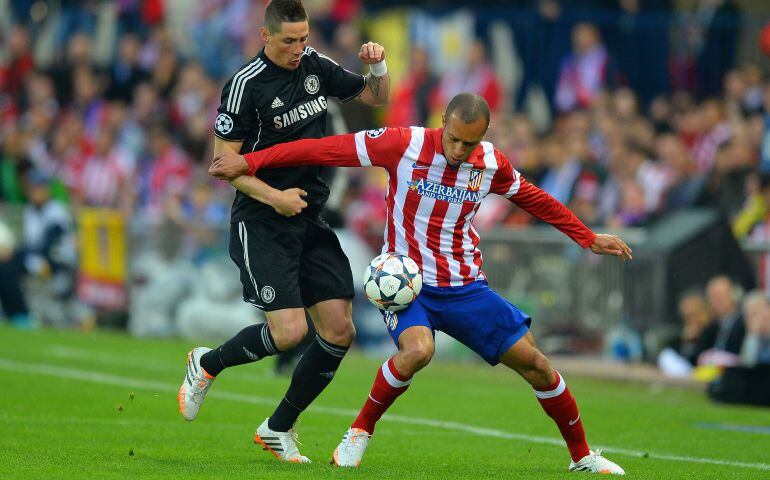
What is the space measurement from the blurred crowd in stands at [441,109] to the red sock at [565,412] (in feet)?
18.5

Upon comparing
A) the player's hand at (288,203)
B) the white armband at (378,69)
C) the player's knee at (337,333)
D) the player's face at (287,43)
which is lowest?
the player's knee at (337,333)

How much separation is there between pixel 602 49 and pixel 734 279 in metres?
4.50

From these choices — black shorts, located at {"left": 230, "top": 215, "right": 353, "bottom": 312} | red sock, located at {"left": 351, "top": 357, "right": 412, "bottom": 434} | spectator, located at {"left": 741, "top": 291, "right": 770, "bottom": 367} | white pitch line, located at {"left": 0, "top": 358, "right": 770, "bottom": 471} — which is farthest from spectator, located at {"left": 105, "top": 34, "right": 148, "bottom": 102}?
red sock, located at {"left": 351, "top": 357, "right": 412, "bottom": 434}

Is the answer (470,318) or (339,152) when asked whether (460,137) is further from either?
(470,318)

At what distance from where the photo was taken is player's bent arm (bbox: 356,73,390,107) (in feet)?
27.3

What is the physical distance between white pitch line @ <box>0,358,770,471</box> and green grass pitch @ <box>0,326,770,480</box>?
0.7 inches

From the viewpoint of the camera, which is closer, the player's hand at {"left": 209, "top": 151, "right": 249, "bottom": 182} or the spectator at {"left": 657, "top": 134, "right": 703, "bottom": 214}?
the player's hand at {"left": 209, "top": 151, "right": 249, "bottom": 182}

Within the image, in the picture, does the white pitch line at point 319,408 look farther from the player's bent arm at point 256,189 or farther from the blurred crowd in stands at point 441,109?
the blurred crowd in stands at point 441,109

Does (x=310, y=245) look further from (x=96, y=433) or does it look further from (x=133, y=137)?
(x=133, y=137)

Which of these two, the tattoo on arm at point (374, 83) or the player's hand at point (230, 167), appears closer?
the player's hand at point (230, 167)

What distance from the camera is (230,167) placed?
7605 millimetres

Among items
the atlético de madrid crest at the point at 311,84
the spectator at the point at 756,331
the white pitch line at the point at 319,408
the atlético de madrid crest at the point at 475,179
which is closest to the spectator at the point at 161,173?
the white pitch line at the point at 319,408

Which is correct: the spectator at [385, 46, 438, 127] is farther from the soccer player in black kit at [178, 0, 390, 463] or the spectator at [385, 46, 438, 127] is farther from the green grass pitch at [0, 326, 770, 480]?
the soccer player in black kit at [178, 0, 390, 463]

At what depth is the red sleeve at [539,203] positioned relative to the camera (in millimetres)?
7832
